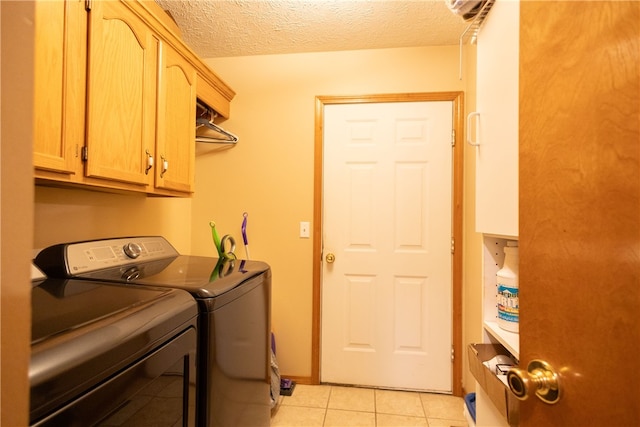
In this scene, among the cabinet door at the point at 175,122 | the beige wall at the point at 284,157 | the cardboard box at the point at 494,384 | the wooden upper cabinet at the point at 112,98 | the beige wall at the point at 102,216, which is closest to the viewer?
the cardboard box at the point at 494,384

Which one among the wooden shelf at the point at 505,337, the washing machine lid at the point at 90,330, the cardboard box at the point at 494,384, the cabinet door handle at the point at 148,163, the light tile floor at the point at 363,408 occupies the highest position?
the cabinet door handle at the point at 148,163

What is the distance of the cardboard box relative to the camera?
777 millimetres

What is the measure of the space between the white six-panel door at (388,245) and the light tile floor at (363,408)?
8cm

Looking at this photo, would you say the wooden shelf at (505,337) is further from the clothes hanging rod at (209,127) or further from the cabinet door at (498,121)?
the clothes hanging rod at (209,127)

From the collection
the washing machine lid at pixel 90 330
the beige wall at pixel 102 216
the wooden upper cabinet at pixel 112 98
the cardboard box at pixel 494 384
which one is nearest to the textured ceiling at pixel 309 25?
the wooden upper cabinet at pixel 112 98

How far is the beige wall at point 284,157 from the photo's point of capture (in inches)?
79.7

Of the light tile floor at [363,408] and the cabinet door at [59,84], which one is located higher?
the cabinet door at [59,84]

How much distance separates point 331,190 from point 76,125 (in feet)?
4.71

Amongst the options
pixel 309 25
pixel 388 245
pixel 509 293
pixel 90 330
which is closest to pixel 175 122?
pixel 309 25

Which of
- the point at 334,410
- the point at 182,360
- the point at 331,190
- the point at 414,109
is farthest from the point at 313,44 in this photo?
the point at 334,410

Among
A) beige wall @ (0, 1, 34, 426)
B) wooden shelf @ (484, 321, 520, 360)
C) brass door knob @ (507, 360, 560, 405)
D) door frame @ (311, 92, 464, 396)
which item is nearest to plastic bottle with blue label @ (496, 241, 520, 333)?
wooden shelf @ (484, 321, 520, 360)

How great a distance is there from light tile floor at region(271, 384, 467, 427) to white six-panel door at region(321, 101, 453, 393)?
8cm

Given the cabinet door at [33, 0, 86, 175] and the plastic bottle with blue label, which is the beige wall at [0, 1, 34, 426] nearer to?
the cabinet door at [33, 0, 86, 175]

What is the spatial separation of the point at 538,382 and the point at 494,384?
1.49ft
